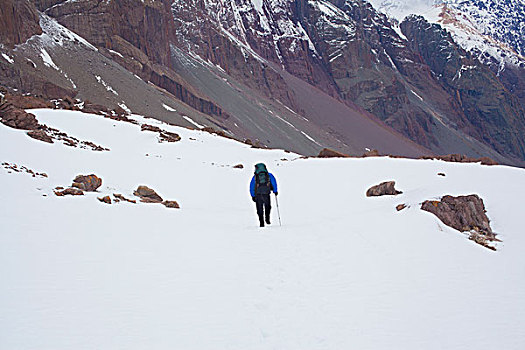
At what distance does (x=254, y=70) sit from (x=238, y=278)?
124642mm

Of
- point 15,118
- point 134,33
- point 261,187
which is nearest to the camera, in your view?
point 261,187

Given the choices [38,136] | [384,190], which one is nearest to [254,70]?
[38,136]

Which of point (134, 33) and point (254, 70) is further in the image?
point (254, 70)

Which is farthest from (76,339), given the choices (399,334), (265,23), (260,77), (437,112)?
(437,112)

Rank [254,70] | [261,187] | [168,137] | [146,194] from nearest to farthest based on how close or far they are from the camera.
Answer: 1. [261,187]
2. [146,194]
3. [168,137]
4. [254,70]

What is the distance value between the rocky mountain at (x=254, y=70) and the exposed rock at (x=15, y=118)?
32.0m

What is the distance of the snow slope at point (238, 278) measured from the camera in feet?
12.3

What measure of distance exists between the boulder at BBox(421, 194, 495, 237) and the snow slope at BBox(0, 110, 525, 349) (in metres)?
0.41

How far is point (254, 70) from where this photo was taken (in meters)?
126

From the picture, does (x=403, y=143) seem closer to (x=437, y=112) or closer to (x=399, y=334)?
(x=437, y=112)

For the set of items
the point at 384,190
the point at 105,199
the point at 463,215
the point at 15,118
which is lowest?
the point at 463,215

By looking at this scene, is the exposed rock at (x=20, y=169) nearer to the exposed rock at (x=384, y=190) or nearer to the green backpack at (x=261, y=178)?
the green backpack at (x=261, y=178)

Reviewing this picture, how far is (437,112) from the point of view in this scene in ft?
611

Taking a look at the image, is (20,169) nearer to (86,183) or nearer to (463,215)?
(86,183)
